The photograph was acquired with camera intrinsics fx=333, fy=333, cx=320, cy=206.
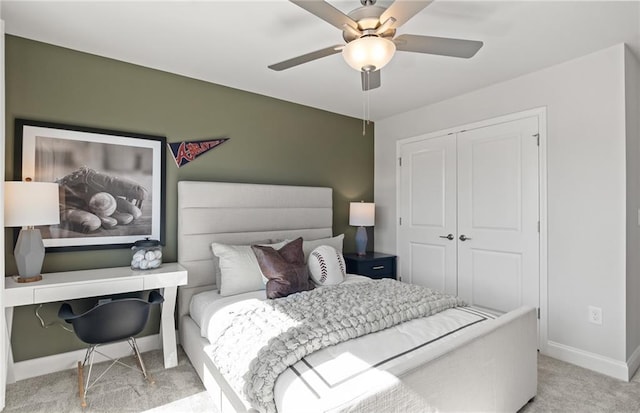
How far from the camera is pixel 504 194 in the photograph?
10.5ft

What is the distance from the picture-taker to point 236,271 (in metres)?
2.70

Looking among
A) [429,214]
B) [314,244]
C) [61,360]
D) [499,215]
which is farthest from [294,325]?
[429,214]

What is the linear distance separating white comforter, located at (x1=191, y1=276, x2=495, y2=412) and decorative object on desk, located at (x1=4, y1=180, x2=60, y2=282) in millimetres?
1312

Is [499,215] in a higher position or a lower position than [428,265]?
higher

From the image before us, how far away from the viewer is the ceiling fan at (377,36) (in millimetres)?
1541

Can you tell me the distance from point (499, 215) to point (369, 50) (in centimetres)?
234

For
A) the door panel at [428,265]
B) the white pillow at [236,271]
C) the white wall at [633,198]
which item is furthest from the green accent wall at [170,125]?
the white wall at [633,198]

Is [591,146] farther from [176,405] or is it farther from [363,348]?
[176,405]

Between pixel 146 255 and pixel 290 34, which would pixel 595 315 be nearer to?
pixel 290 34

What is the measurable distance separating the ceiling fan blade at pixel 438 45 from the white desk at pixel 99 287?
2234mm

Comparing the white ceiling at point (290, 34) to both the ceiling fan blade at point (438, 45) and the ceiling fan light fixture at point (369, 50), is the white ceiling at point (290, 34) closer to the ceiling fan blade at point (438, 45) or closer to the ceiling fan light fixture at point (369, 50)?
the ceiling fan blade at point (438, 45)

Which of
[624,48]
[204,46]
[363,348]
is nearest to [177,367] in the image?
[363,348]

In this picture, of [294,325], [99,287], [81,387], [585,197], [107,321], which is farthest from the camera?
[585,197]

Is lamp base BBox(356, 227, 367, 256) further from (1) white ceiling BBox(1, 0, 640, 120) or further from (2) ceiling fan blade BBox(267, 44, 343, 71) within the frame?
(2) ceiling fan blade BBox(267, 44, 343, 71)
